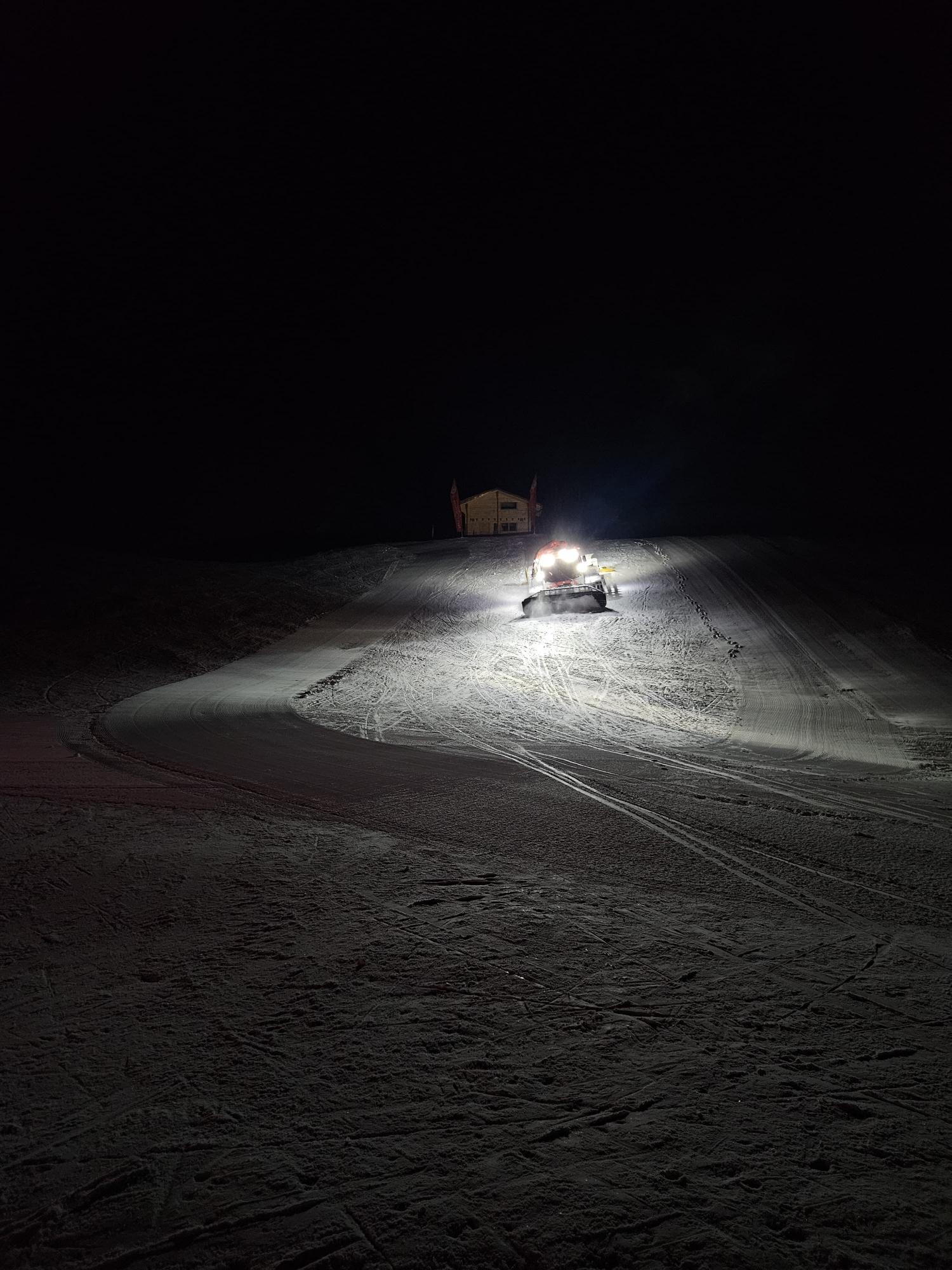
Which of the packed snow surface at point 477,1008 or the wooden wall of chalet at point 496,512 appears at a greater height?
the wooden wall of chalet at point 496,512

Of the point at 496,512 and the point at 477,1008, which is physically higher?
Answer: the point at 496,512

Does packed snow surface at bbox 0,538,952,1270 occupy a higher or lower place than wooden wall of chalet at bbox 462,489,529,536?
lower

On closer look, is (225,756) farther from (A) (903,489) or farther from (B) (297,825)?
→ (A) (903,489)

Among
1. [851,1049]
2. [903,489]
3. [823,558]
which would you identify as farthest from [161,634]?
[903,489]

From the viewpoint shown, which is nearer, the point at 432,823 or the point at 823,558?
the point at 432,823

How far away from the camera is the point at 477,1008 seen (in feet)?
11.3

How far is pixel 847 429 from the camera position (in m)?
101

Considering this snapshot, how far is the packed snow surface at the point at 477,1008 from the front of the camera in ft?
7.63

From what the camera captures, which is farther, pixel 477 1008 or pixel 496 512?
pixel 496 512

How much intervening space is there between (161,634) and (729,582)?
61.0ft

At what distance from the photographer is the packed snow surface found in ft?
7.63

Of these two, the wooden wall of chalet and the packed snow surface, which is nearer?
the packed snow surface

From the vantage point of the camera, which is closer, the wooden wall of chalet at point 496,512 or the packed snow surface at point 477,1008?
the packed snow surface at point 477,1008

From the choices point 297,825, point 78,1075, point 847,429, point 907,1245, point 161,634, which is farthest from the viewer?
point 847,429
